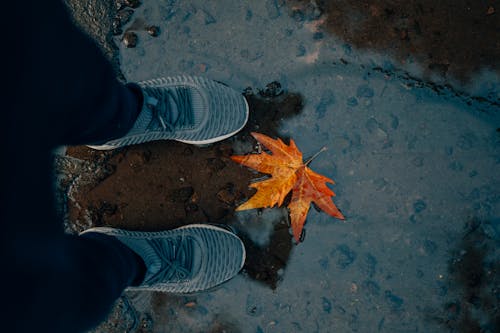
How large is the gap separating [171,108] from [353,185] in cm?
87

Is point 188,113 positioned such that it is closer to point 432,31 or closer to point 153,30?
point 153,30

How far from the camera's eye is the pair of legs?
876 millimetres

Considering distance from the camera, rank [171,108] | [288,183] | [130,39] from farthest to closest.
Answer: [130,39] < [288,183] < [171,108]

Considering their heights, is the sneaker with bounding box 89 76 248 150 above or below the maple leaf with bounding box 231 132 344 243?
above

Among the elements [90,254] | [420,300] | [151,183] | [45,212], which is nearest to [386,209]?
[420,300]

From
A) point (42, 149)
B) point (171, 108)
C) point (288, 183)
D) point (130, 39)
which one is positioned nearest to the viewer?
point (42, 149)

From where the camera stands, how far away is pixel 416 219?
1839 mm

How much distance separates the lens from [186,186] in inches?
74.1

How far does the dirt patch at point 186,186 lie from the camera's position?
1868mm

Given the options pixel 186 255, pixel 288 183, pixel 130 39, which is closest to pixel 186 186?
pixel 186 255

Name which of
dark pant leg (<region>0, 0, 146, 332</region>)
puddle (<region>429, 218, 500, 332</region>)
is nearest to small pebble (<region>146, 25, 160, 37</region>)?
dark pant leg (<region>0, 0, 146, 332</region>)

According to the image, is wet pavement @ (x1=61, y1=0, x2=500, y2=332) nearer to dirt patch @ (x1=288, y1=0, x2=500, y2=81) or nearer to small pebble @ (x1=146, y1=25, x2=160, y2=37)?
dirt patch @ (x1=288, y1=0, x2=500, y2=81)

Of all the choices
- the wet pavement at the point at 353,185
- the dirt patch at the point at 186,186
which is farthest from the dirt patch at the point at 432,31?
the dirt patch at the point at 186,186

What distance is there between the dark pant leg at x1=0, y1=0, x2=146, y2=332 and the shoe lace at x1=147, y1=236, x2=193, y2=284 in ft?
1.35
